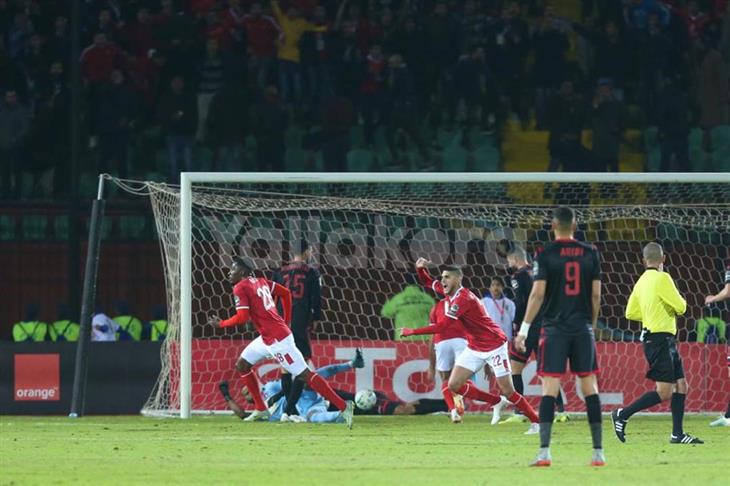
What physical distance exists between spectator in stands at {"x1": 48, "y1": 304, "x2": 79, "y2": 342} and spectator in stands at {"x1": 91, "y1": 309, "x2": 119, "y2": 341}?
0.78 ft

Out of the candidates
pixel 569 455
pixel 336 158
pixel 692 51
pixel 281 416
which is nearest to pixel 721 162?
pixel 692 51

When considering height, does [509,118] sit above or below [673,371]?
above

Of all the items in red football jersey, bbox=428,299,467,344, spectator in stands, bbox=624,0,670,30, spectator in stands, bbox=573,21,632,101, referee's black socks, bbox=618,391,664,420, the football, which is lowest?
the football

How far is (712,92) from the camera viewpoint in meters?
25.9

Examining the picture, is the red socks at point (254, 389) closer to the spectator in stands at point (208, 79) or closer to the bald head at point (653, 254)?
the bald head at point (653, 254)

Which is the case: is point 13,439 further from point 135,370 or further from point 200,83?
point 200,83

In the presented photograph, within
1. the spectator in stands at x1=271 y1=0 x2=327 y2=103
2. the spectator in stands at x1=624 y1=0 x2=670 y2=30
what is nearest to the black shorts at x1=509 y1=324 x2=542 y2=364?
the spectator in stands at x1=271 y1=0 x2=327 y2=103

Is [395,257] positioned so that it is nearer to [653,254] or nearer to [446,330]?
[446,330]

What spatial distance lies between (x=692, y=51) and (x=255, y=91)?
7.75m

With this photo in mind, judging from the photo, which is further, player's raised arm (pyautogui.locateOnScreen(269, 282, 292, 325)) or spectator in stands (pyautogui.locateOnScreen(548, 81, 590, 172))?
spectator in stands (pyautogui.locateOnScreen(548, 81, 590, 172))

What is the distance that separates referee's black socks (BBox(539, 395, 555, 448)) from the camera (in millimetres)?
11156

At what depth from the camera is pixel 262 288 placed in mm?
16609

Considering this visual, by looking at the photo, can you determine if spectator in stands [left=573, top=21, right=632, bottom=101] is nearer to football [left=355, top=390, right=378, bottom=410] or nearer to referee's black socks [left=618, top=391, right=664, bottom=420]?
football [left=355, top=390, right=378, bottom=410]

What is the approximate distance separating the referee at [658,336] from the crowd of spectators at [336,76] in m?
10.1
